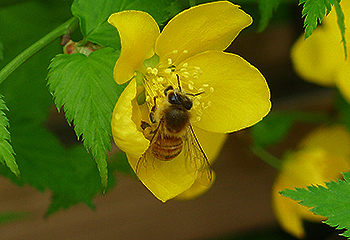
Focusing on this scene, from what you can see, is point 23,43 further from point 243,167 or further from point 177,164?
point 243,167

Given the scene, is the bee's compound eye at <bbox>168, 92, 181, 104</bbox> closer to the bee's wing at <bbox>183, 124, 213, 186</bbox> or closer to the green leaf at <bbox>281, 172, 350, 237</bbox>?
the bee's wing at <bbox>183, 124, 213, 186</bbox>

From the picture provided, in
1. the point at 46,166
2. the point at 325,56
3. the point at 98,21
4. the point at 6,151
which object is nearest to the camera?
the point at 6,151

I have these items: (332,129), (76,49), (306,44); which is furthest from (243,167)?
(76,49)

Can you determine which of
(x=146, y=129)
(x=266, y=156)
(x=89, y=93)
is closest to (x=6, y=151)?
(x=89, y=93)

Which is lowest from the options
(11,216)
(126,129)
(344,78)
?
(11,216)

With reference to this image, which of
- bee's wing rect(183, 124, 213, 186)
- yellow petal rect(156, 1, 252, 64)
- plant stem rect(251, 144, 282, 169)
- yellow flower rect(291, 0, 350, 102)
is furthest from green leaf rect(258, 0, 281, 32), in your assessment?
plant stem rect(251, 144, 282, 169)

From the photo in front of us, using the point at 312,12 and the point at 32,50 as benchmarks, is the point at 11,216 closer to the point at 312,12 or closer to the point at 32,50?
the point at 32,50
